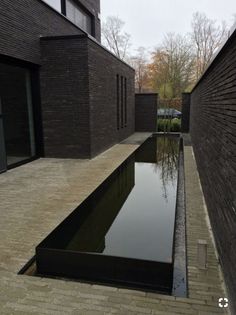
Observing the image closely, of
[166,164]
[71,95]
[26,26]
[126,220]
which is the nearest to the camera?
Answer: [126,220]

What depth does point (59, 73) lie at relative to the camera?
7508 millimetres

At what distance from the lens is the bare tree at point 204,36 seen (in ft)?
90.0

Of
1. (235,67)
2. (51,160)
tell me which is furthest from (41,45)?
(235,67)

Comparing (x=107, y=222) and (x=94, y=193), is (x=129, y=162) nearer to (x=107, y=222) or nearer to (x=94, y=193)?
(x=94, y=193)

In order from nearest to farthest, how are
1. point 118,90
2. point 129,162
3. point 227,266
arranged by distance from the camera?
point 227,266
point 129,162
point 118,90

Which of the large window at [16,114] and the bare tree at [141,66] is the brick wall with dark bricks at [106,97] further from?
the bare tree at [141,66]

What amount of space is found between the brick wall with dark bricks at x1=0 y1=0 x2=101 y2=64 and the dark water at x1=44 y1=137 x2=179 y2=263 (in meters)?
3.57

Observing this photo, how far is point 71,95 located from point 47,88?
2.24 feet

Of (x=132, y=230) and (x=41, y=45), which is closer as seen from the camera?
(x=132, y=230)

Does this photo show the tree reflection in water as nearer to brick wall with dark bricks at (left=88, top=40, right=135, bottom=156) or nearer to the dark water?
the dark water

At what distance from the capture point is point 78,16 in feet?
36.3

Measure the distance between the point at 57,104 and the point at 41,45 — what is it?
156 centimetres

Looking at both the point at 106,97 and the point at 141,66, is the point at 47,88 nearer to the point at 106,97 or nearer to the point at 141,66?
the point at 106,97

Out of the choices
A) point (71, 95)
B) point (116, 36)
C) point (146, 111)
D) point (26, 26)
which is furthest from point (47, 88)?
point (116, 36)
